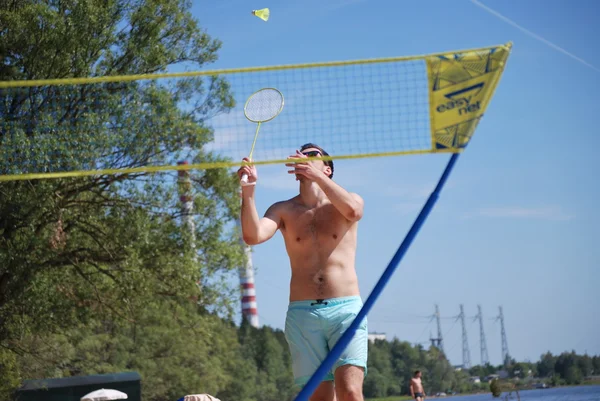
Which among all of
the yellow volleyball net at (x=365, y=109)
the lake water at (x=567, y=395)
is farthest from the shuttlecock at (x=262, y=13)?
the lake water at (x=567, y=395)

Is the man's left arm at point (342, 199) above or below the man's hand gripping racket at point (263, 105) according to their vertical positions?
below

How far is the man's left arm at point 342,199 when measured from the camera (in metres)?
5.41

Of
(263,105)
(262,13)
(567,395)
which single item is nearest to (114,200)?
(262,13)

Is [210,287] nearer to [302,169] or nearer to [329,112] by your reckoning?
[329,112]

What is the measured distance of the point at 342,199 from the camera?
216 inches

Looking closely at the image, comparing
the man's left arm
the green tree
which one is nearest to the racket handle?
the man's left arm

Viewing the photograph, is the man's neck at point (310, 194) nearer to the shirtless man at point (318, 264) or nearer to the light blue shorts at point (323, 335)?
the shirtless man at point (318, 264)

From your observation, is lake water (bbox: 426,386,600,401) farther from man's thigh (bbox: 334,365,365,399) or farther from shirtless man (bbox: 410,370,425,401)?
man's thigh (bbox: 334,365,365,399)

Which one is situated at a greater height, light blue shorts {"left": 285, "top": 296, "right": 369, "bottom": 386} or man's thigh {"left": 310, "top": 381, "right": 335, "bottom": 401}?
light blue shorts {"left": 285, "top": 296, "right": 369, "bottom": 386}

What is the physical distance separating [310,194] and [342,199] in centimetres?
42

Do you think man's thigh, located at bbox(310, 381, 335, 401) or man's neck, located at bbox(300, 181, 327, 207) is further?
man's neck, located at bbox(300, 181, 327, 207)

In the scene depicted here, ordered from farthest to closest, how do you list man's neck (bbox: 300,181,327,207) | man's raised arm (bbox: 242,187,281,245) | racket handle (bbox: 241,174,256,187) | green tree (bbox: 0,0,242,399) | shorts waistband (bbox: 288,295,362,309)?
green tree (bbox: 0,0,242,399) < man's neck (bbox: 300,181,327,207) < shorts waistband (bbox: 288,295,362,309) < man's raised arm (bbox: 242,187,281,245) < racket handle (bbox: 241,174,256,187)

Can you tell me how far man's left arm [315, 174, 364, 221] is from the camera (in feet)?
17.8

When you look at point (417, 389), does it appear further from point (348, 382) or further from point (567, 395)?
point (567, 395)
